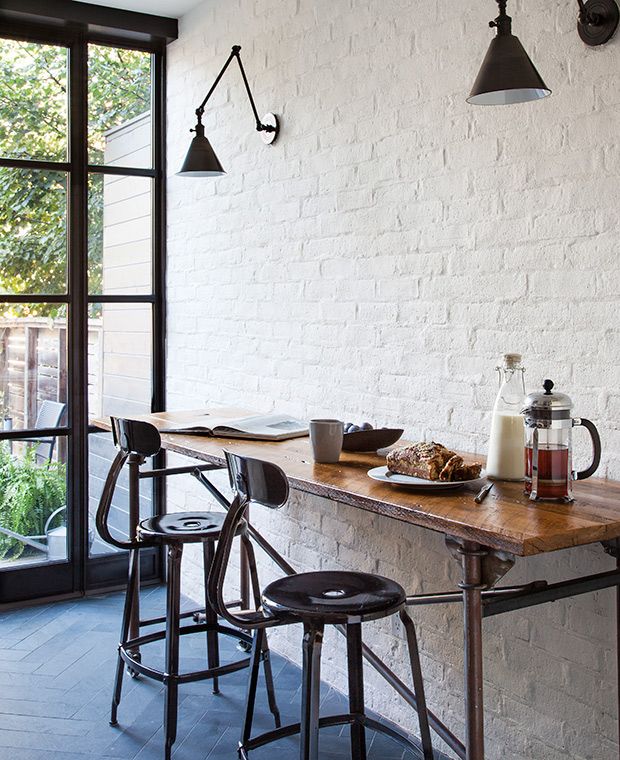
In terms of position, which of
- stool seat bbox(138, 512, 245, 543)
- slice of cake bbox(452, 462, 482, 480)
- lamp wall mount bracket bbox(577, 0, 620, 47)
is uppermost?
lamp wall mount bracket bbox(577, 0, 620, 47)

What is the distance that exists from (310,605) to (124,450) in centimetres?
125

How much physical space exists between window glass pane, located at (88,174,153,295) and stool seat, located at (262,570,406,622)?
2.56 metres

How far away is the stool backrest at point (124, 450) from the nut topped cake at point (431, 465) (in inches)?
39.8

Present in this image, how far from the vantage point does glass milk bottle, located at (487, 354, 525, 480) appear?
2.20 metres

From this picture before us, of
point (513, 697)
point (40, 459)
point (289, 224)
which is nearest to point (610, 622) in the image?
point (513, 697)

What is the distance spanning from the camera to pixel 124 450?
122 inches

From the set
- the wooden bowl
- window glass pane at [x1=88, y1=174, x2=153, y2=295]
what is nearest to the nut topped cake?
the wooden bowl

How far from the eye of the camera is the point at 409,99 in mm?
2922

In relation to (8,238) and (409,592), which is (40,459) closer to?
(8,238)

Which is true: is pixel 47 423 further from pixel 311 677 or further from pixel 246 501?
pixel 311 677

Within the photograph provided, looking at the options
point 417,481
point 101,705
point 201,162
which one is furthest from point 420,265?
point 101,705

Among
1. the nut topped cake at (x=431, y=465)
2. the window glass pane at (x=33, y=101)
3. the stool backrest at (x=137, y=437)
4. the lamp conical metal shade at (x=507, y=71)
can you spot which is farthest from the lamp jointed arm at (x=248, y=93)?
the nut topped cake at (x=431, y=465)

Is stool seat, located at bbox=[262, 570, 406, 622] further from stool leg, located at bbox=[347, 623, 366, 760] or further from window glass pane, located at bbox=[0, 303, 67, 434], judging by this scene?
window glass pane, located at bbox=[0, 303, 67, 434]

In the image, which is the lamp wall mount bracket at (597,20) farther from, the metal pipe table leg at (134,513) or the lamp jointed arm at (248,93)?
the metal pipe table leg at (134,513)
